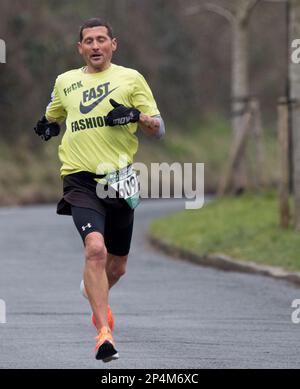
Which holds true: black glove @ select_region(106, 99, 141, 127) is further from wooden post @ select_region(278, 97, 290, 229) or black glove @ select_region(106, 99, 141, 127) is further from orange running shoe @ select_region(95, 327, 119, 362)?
wooden post @ select_region(278, 97, 290, 229)

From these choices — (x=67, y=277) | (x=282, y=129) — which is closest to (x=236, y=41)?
(x=282, y=129)

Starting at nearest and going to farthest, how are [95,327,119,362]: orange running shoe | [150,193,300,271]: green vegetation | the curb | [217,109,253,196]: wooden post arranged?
[95,327,119,362]: orange running shoe
the curb
[150,193,300,271]: green vegetation
[217,109,253,196]: wooden post

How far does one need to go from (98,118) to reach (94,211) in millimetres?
601

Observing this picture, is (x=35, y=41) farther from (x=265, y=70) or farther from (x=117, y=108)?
(x=117, y=108)

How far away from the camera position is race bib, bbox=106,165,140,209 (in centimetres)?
853

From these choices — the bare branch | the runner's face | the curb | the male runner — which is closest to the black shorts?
the male runner

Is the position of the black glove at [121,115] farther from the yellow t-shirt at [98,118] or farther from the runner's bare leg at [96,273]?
the runner's bare leg at [96,273]

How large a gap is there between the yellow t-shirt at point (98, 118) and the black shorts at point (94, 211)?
0.28ft

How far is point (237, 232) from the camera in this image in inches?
727

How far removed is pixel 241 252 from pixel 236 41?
1079 cm

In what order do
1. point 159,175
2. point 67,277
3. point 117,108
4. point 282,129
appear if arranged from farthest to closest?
point 159,175, point 282,129, point 67,277, point 117,108

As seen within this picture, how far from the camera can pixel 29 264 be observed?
1588cm

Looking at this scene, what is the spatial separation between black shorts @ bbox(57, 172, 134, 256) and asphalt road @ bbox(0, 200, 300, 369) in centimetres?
76

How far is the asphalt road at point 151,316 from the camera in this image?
8547 mm
